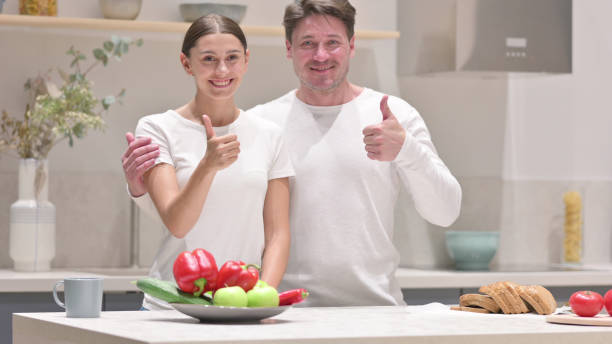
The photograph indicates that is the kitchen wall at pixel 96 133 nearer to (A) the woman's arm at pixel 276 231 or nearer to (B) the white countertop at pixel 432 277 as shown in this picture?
(B) the white countertop at pixel 432 277

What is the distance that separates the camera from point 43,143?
3719mm

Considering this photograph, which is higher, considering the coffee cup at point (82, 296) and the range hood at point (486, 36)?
the range hood at point (486, 36)

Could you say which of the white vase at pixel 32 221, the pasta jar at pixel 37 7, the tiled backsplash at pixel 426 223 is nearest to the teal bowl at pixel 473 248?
the tiled backsplash at pixel 426 223

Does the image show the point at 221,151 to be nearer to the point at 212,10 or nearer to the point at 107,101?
the point at 107,101

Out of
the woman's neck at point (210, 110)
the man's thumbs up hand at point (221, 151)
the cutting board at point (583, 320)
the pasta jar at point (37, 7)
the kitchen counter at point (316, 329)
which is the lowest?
the kitchen counter at point (316, 329)

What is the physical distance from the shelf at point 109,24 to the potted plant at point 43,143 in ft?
0.34

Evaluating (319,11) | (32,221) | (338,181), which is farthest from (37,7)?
(338,181)

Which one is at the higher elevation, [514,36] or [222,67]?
[514,36]

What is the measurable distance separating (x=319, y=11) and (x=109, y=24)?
1.50 metres

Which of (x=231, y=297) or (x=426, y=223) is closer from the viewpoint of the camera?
(x=231, y=297)

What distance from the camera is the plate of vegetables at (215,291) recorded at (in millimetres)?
1809

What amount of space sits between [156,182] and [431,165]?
2.24ft

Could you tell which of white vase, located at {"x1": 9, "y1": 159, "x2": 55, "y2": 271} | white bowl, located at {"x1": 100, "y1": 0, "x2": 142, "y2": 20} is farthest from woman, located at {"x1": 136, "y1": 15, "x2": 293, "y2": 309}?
white bowl, located at {"x1": 100, "y1": 0, "x2": 142, "y2": 20}

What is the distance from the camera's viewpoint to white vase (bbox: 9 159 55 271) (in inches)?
143
